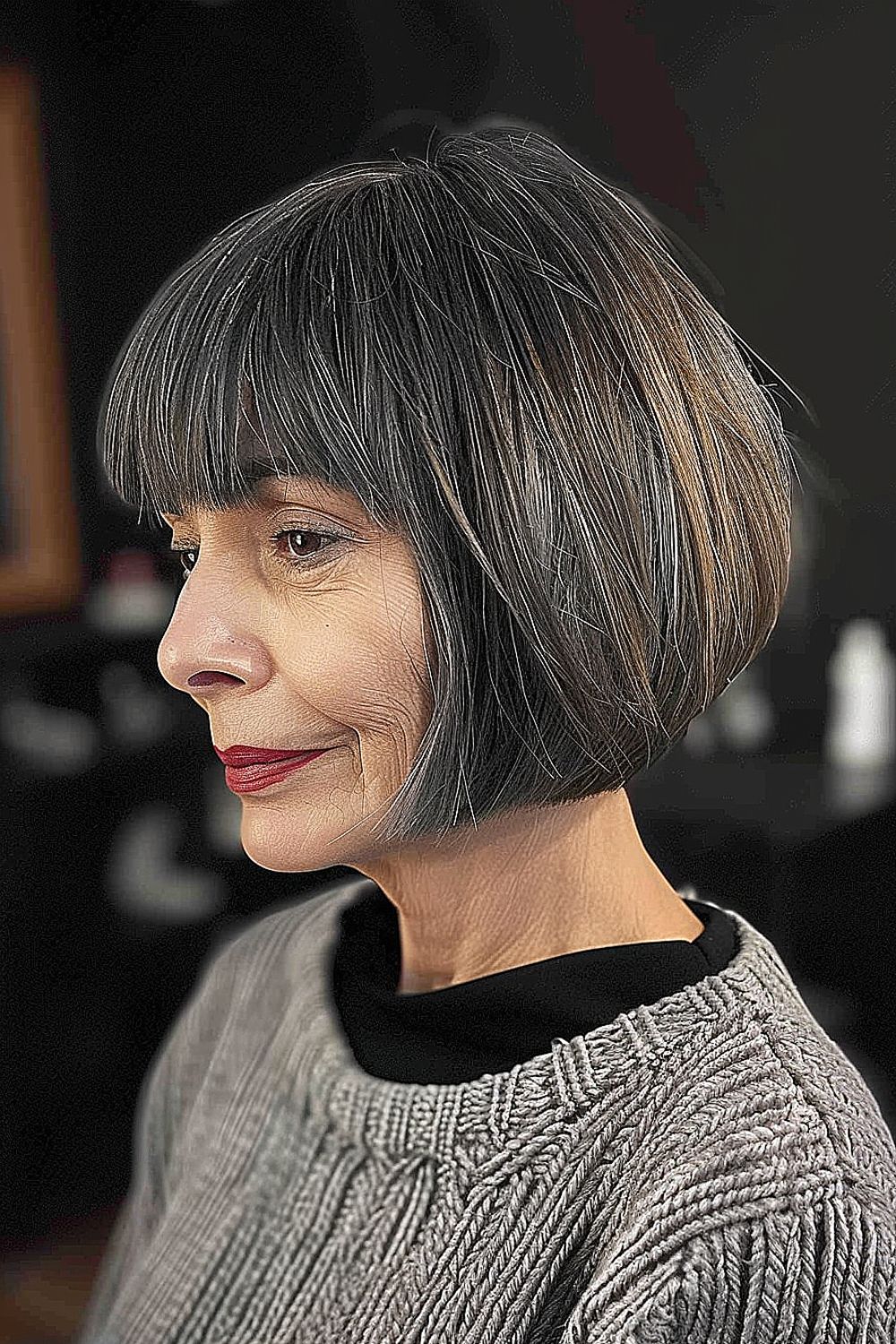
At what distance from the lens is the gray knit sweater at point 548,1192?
65 centimetres

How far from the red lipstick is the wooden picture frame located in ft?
3.17

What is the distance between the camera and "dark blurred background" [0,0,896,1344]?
0.81m

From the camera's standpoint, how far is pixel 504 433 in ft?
2.20

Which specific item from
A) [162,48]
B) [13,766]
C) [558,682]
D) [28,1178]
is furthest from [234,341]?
[28,1178]

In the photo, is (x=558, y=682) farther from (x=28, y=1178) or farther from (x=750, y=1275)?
(x=28, y=1178)

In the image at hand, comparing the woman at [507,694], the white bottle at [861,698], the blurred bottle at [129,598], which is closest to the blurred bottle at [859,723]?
the white bottle at [861,698]

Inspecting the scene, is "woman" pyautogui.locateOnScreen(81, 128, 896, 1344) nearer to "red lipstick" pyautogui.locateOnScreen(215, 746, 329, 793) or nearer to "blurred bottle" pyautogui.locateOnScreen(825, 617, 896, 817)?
"red lipstick" pyautogui.locateOnScreen(215, 746, 329, 793)

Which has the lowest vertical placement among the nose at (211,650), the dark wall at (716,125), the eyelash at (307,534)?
the nose at (211,650)

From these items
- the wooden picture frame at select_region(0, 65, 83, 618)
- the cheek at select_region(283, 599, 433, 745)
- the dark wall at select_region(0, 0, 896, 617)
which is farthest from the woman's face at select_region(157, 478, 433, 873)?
the wooden picture frame at select_region(0, 65, 83, 618)

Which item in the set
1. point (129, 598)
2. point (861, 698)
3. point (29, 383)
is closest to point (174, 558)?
point (861, 698)

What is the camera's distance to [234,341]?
0.70m

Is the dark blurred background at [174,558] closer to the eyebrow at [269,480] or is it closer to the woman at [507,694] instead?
the woman at [507,694]

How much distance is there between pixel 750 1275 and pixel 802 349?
51cm

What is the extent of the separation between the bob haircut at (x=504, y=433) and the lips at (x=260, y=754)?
0.06m
